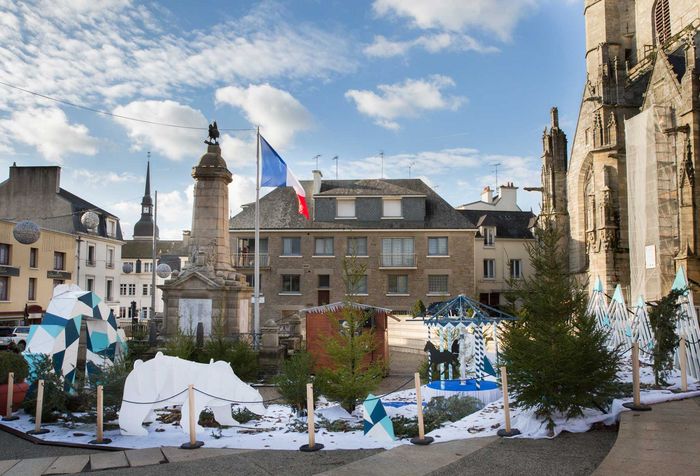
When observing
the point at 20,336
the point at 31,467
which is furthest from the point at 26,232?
the point at 31,467

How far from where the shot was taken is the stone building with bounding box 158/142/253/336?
2044 centimetres

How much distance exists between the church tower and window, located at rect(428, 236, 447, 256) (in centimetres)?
5467

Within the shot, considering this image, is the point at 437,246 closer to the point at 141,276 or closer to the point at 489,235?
the point at 489,235

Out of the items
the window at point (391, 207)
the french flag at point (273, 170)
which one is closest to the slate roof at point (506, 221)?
the window at point (391, 207)

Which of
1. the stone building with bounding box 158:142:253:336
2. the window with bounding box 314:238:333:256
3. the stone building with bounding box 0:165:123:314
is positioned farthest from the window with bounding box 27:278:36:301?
the stone building with bounding box 158:142:253:336

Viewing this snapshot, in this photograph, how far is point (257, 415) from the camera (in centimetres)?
A: 1181

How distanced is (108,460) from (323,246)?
32746 mm

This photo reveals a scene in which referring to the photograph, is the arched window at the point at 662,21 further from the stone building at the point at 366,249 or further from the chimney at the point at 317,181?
the chimney at the point at 317,181

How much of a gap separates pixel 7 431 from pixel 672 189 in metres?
24.1

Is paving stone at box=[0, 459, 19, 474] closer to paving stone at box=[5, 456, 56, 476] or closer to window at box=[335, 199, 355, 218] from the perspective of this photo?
paving stone at box=[5, 456, 56, 476]

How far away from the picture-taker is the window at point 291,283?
134 ft

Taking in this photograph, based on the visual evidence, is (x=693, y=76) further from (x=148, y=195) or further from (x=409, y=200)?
(x=148, y=195)

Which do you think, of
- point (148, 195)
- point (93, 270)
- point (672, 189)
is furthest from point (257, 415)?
point (148, 195)

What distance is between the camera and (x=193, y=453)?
880 centimetres
